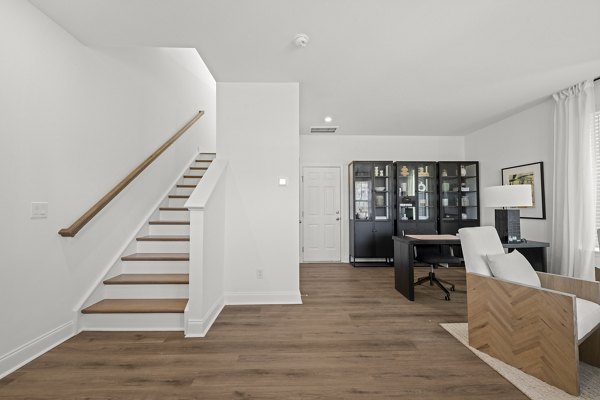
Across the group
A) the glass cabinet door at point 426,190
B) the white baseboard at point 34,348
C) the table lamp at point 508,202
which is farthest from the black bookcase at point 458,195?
the white baseboard at point 34,348

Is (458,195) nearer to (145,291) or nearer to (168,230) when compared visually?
(168,230)

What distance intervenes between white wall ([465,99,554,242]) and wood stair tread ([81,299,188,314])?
4.92 meters

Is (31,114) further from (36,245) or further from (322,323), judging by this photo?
(322,323)

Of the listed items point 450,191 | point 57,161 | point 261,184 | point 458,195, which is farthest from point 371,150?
point 57,161

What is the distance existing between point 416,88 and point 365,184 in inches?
89.4

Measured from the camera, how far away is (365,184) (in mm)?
5355

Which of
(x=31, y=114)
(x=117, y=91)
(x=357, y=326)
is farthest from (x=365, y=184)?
(x=31, y=114)

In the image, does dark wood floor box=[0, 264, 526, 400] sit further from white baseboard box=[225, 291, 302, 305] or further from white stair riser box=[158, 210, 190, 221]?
white stair riser box=[158, 210, 190, 221]

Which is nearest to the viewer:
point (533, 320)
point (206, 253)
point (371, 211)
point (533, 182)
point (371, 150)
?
point (533, 320)

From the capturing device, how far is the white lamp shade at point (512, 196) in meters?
2.82

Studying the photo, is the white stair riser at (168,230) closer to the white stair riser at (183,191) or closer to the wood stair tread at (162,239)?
the wood stair tread at (162,239)

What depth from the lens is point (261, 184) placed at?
3150 mm

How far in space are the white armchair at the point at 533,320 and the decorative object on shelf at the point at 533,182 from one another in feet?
7.58

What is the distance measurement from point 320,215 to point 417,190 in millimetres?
2057
